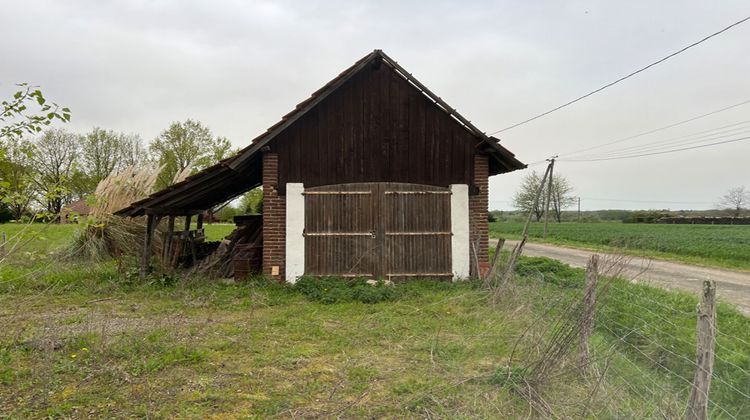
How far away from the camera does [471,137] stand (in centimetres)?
1041

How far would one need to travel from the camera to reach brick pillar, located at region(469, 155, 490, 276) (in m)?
10.4

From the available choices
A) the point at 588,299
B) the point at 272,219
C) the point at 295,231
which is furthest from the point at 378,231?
the point at 588,299

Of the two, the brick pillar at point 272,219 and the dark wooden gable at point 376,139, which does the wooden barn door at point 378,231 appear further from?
→ the brick pillar at point 272,219

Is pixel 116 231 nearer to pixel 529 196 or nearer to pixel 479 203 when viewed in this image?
pixel 479 203

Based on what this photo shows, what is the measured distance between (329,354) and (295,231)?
480cm

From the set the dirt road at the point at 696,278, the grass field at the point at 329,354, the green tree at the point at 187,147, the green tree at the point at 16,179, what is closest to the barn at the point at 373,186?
the grass field at the point at 329,354

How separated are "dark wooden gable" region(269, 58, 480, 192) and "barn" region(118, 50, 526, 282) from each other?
23 mm

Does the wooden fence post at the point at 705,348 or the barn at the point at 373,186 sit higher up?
the barn at the point at 373,186

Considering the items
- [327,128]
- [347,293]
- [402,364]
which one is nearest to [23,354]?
[402,364]

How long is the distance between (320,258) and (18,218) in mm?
6217

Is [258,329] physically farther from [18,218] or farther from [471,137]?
[471,137]

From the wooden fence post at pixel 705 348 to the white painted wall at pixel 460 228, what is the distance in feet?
24.0

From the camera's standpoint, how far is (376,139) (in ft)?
A: 33.4

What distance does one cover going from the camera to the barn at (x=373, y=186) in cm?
995
